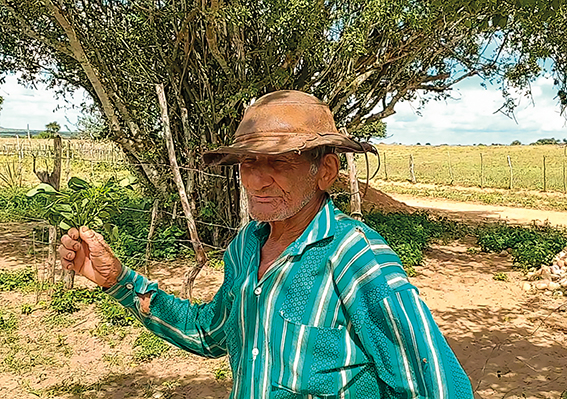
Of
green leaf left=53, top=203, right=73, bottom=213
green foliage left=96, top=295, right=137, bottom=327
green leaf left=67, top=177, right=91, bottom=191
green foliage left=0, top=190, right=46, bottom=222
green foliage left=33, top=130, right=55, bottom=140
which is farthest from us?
green foliage left=33, top=130, right=55, bottom=140

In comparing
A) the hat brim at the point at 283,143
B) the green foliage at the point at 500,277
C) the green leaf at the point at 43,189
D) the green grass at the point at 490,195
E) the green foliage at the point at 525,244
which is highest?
the hat brim at the point at 283,143

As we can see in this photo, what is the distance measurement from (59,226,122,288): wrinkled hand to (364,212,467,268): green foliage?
759cm

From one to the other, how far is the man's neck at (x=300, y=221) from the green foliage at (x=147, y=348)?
409 cm

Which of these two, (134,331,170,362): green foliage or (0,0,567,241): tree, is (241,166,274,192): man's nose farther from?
(0,0,567,241): tree

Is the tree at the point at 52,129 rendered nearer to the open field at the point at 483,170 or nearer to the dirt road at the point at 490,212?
the dirt road at the point at 490,212

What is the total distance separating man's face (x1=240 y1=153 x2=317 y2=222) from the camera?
1.53 m

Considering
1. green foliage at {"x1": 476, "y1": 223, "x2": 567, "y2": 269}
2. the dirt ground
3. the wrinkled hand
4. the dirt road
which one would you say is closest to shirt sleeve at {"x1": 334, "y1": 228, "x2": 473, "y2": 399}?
the wrinkled hand

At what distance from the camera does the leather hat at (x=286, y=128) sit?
56.6 inches

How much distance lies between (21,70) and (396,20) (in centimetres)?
796

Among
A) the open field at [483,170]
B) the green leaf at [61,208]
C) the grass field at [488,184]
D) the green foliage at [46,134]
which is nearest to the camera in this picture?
the green leaf at [61,208]

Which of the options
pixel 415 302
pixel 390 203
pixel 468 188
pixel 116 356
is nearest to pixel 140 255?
pixel 116 356

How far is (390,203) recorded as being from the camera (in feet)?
55.3

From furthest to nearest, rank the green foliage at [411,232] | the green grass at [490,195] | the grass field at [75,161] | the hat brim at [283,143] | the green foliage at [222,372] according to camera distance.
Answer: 1. the green grass at [490,195]
2. the grass field at [75,161]
3. the green foliage at [411,232]
4. the green foliage at [222,372]
5. the hat brim at [283,143]

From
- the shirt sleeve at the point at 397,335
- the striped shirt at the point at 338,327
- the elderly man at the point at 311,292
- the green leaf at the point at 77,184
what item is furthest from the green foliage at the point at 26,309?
the shirt sleeve at the point at 397,335
